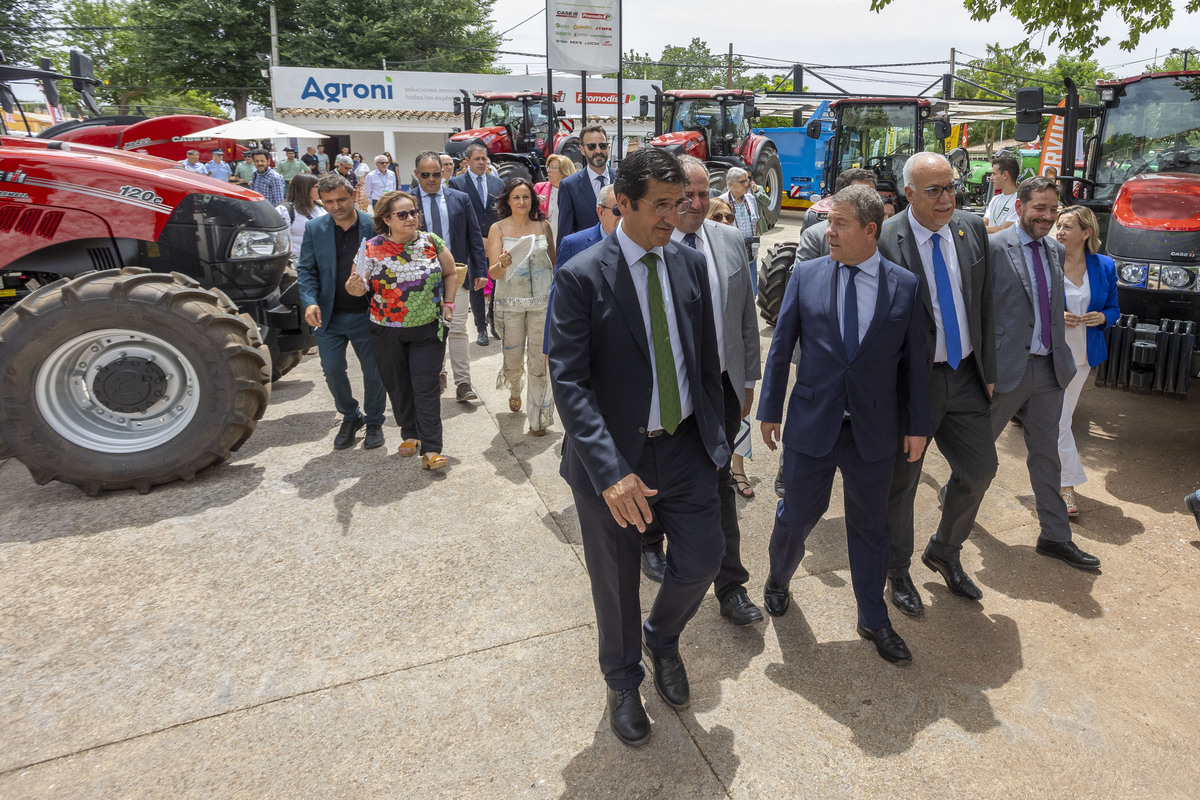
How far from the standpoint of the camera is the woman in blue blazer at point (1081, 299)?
4.44 meters

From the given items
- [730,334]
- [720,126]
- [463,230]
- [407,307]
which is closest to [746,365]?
[730,334]

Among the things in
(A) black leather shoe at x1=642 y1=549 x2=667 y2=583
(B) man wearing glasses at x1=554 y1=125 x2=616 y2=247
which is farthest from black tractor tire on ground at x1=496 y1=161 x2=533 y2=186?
(A) black leather shoe at x1=642 y1=549 x2=667 y2=583

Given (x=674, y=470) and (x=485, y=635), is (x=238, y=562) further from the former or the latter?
(x=674, y=470)

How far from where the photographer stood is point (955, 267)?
3438 mm

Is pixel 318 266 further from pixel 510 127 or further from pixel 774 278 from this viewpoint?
pixel 510 127

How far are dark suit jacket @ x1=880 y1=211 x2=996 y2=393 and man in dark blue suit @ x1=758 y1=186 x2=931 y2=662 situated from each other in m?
0.30

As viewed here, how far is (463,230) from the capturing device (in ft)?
23.1

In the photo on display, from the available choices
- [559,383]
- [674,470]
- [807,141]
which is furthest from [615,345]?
[807,141]

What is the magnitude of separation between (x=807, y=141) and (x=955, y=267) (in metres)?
18.6

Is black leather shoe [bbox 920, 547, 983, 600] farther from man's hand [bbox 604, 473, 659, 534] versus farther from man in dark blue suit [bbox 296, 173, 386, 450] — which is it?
man in dark blue suit [bbox 296, 173, 386, 450]

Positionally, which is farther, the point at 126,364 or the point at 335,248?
the point at 335,248

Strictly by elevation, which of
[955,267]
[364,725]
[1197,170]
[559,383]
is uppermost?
[1197,170]

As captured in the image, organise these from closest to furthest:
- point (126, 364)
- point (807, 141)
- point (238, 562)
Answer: point (238, 562), point (126, 364), point (807, 141)

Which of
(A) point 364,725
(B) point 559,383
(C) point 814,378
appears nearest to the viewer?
(B) point 559,383
